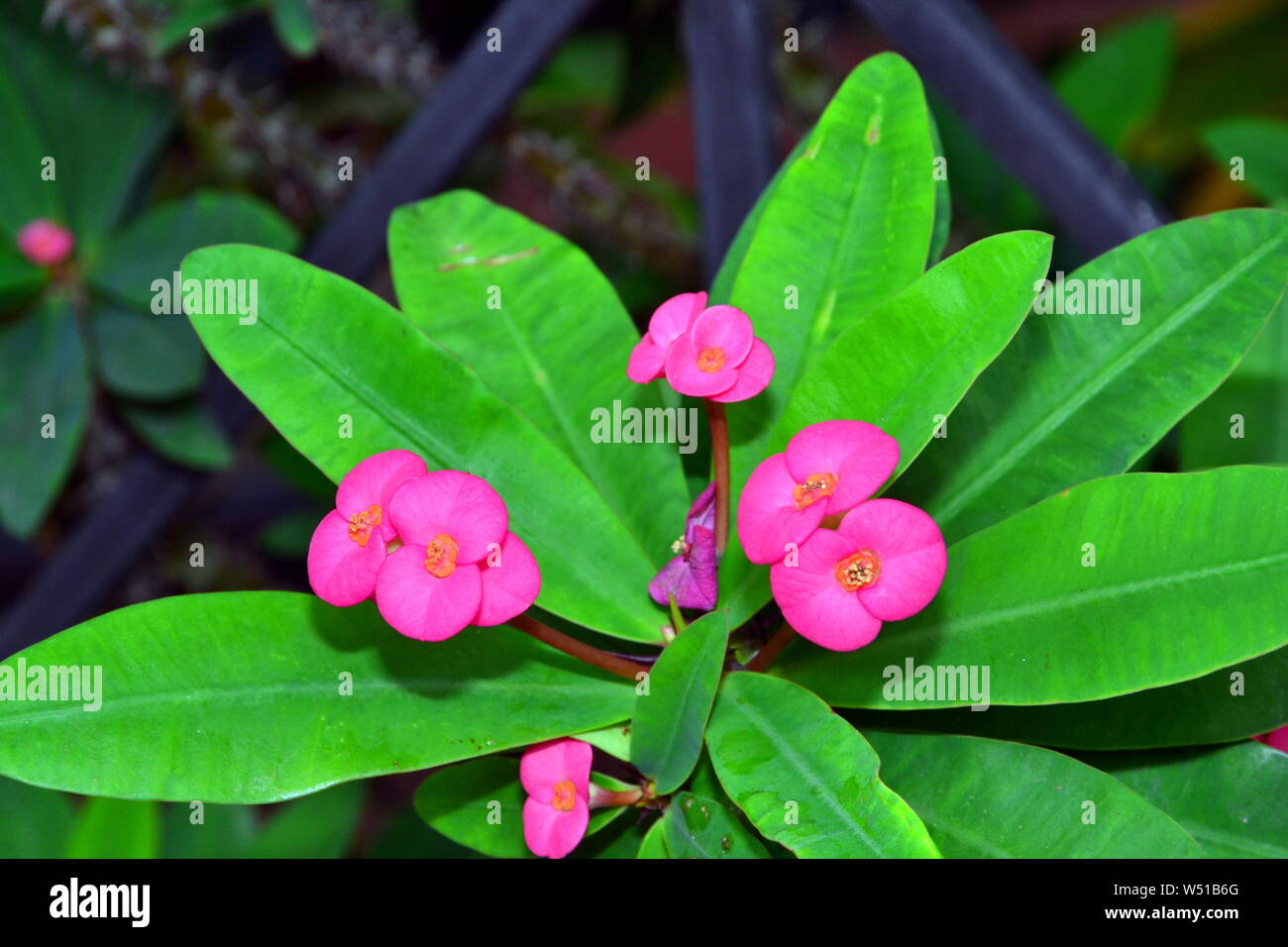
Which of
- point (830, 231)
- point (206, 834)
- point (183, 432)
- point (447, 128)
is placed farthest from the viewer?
point (206, 834)

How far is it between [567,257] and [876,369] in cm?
29

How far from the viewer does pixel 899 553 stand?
24.2 inches

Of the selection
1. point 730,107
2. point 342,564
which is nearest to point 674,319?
point 342,564

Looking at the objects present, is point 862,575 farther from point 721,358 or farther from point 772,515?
point 721,358

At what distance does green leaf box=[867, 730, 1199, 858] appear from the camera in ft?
2.24

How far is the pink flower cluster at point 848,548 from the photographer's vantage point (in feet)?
2.01

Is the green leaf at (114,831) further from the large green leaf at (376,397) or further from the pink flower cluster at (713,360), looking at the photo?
the pink flower cluster at (713,360)

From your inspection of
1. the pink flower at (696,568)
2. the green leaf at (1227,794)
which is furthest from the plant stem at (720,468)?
the green leaf at (1227,794)

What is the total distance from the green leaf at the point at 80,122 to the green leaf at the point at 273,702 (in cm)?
109

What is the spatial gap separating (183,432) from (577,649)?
0.85 meters

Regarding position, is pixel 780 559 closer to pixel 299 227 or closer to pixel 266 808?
pixel 299 227

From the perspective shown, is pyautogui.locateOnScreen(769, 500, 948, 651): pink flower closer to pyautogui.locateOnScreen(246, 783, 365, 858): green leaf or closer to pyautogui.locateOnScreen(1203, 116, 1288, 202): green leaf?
pyautogui.locateOnScreen(1203, 116, 1288, 202): green leaf
